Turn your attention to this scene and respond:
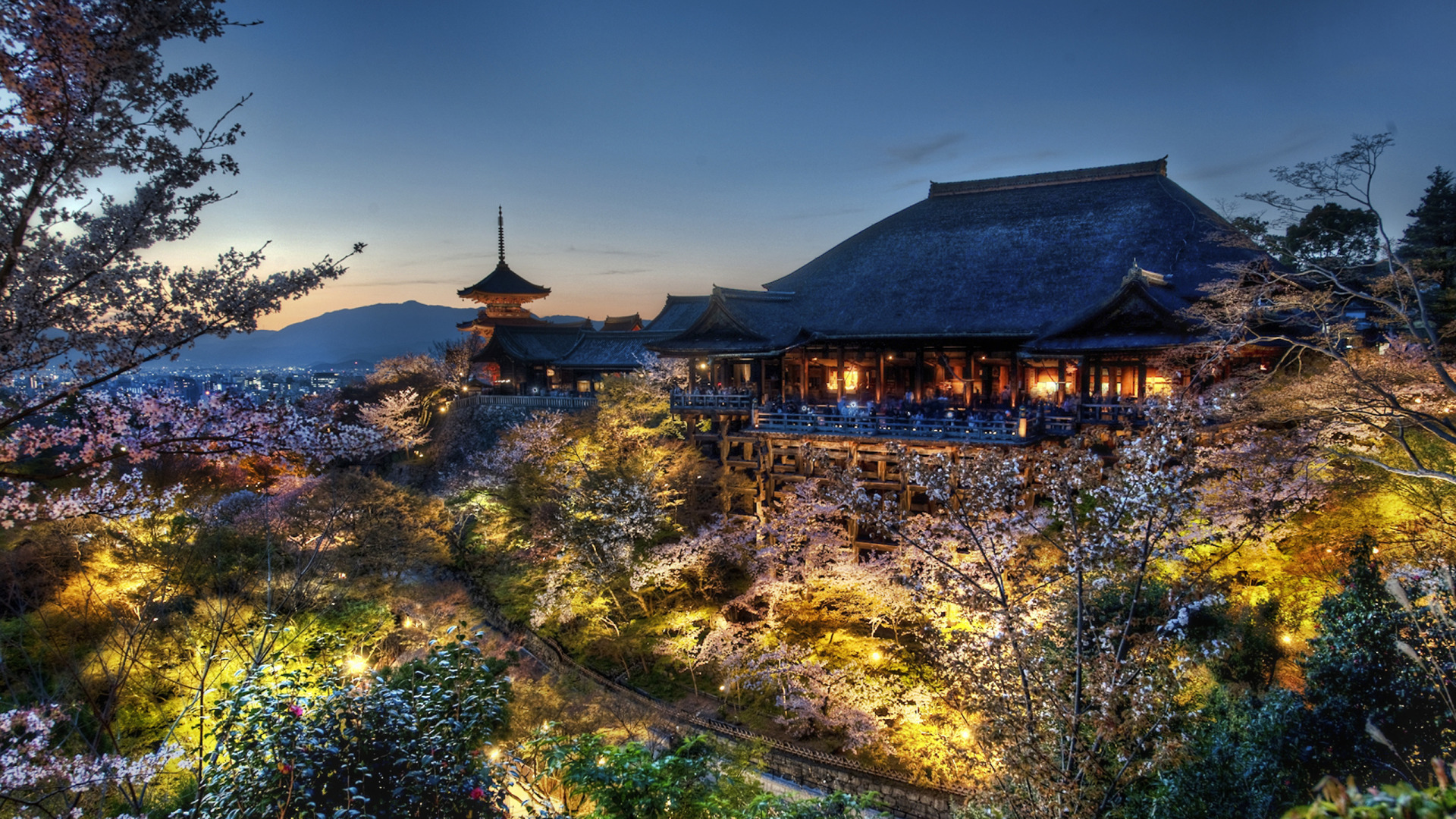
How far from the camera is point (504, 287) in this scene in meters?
56.9

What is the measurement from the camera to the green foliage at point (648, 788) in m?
8.65

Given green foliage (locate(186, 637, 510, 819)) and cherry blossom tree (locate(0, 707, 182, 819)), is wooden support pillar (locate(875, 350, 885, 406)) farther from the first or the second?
cherry blossom tree (locate(0, 707, 182, 819))

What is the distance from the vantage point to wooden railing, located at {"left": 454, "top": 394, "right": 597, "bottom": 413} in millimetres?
33250

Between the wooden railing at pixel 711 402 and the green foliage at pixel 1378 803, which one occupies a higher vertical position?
the wooden railing at pixel 711 402

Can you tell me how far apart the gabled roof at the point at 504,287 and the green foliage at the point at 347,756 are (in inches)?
1997

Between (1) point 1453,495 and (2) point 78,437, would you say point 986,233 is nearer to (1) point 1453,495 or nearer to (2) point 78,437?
(1) point 1453,495

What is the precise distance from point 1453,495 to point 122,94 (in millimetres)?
19919

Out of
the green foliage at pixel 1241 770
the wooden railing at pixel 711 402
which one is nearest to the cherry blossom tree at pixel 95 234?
the green foliage at pixel 1241 770

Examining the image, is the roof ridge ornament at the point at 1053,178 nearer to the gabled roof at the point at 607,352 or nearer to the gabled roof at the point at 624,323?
the gabled roof at the point at 607,352

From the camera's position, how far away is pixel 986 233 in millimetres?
26016

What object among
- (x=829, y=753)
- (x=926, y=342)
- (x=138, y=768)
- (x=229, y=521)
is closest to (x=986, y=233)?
(x=926, y=342)

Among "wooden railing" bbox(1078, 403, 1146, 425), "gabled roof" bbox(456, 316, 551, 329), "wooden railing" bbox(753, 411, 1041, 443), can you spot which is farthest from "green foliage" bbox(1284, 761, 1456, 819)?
"gabled roof" bbox(456, 316, 551, 329)

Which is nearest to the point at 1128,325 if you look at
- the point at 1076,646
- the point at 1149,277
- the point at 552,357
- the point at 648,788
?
the point at 1149,277

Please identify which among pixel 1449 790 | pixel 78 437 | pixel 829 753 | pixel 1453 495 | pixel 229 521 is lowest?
pixel 829 753
